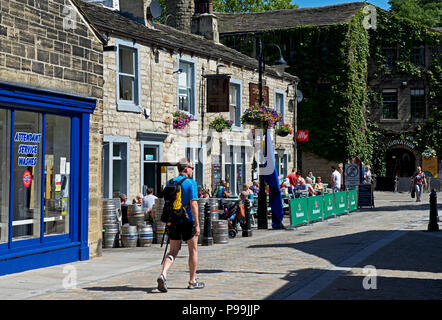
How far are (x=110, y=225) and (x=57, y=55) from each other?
468 cm

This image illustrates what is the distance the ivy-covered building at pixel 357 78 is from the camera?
3847cm

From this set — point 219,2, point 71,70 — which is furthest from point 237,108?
point 219,2

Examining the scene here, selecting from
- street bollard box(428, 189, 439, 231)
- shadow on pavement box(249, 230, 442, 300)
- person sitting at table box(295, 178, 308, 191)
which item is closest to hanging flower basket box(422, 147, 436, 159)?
person sitting at table box(295, 178, 308, 191)

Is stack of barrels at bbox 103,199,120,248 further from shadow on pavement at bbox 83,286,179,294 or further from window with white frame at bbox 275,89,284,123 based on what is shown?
window with white frame at bbox 275,89,284,123

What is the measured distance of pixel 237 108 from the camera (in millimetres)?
26766

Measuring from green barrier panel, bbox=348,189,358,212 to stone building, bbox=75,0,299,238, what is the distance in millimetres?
4650

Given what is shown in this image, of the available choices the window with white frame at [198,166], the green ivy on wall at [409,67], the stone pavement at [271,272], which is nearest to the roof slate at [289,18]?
the green ivy on wall at [409,67]

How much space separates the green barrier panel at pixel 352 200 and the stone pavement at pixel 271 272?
315 inches

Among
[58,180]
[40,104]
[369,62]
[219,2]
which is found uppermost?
[219,2]

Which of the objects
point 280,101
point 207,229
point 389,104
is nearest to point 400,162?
point 389,104

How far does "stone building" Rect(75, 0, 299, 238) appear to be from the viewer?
19.2 meters

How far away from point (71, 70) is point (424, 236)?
9678 mm

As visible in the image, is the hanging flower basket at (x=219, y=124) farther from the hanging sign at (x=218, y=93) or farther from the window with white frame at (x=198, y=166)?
the window with white frame at (x=198, y=166)
